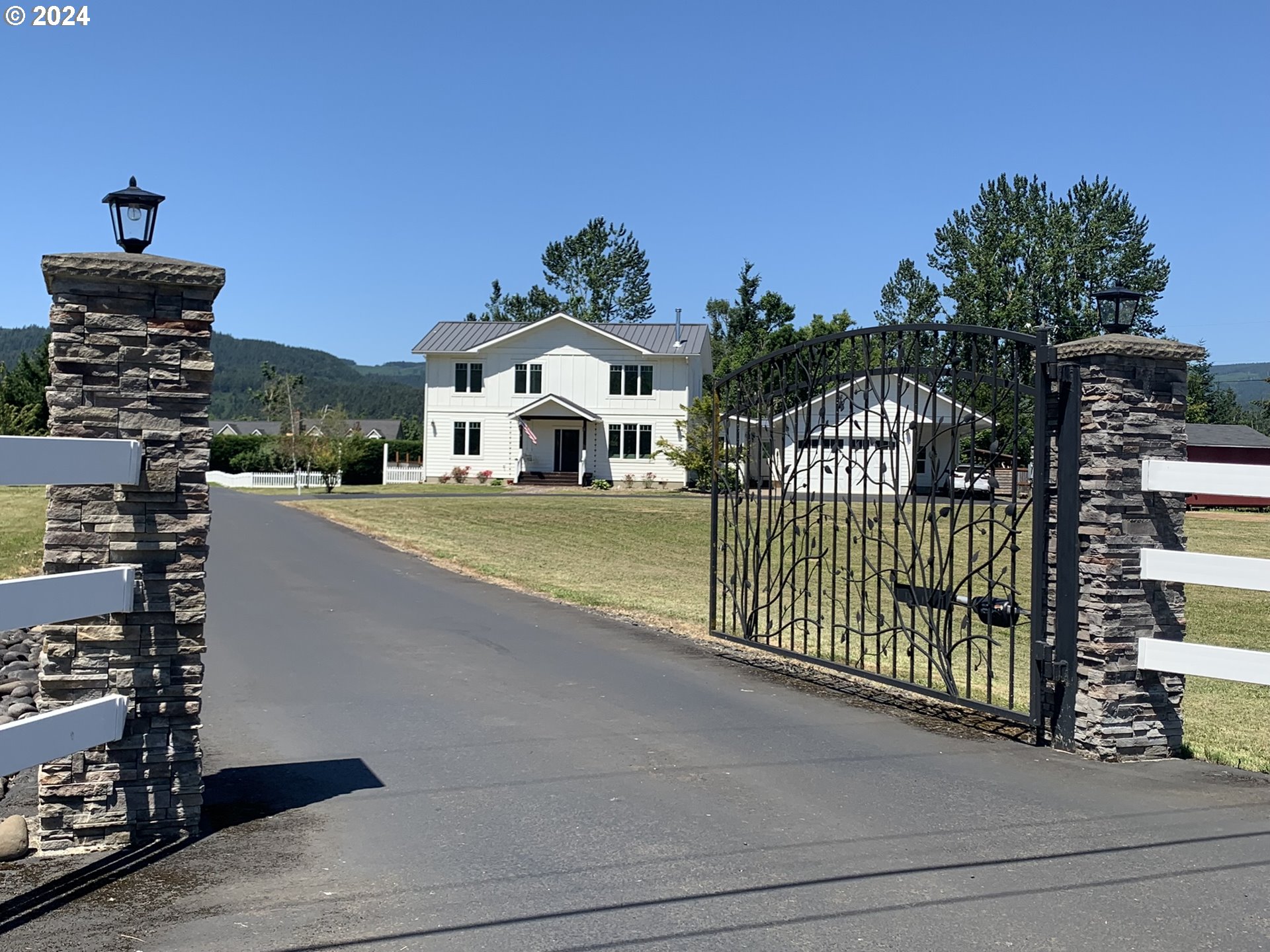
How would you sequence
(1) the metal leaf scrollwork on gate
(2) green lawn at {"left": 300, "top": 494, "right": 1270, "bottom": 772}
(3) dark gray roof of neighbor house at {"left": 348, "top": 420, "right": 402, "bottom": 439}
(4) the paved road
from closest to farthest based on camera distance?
(4) the paved road, (1) the metal leaf scrollwork on gate, (2) green lawn at {"left": 300, "top": 494, "right": 1270, "bottom": 772}, (3) dark gray roof of neighbor house at {"left": 348, "top": 420, "right": 402, "bottom": 439}

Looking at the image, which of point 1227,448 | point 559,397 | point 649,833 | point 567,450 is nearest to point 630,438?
point 567,450

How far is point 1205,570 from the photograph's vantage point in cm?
636

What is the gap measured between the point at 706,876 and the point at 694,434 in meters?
35.3

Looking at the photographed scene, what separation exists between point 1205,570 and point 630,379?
3939cm

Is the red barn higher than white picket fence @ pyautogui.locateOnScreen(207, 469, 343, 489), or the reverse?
the red barn

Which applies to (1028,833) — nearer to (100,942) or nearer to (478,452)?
(100,942)

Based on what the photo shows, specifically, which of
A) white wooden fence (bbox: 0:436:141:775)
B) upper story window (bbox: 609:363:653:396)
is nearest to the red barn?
upper story window (bbox: 609:363:653:396)

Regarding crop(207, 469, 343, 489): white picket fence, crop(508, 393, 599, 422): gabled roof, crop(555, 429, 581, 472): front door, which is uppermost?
crop(508, 393, 599, 422): gabled roof

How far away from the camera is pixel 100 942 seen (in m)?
4.02

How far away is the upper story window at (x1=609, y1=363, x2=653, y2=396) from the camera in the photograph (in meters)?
45.2

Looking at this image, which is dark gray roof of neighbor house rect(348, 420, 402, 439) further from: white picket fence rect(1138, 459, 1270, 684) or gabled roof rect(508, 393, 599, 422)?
white picket fence rect(1138, 459, 1270, 684)

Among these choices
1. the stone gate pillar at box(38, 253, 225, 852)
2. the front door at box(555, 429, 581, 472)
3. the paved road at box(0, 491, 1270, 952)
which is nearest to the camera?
the paved road at box(0, 491, 1270, 952)

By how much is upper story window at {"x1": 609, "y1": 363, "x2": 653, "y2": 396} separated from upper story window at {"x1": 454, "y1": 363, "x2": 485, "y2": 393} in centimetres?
513

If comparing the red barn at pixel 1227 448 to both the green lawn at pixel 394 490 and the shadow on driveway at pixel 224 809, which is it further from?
the shadow on driveway at pixel 224 809
